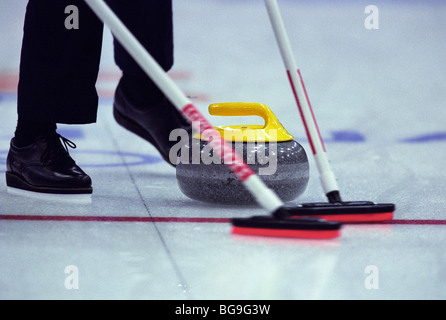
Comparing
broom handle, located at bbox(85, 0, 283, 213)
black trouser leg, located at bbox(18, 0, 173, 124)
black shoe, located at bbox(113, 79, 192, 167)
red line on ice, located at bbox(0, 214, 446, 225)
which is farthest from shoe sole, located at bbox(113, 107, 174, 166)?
broom handle, located at bbox(85, 0, 283, 213)

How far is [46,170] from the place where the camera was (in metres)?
2.11

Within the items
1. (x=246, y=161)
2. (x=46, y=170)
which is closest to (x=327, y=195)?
(x=246, y=161)

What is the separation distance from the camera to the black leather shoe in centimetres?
208

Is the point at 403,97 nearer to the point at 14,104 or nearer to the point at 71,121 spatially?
the point at 14,104

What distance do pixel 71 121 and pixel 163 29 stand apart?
0.64 metres

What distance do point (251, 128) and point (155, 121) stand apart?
606mm

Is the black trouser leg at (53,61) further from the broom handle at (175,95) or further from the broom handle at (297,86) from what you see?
the broom handle at (297,86)

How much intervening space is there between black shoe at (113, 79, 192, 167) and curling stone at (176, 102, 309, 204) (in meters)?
0.47

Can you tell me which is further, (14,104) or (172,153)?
(14,104)

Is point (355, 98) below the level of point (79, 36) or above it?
below

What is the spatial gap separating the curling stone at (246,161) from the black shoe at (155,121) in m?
0.47
